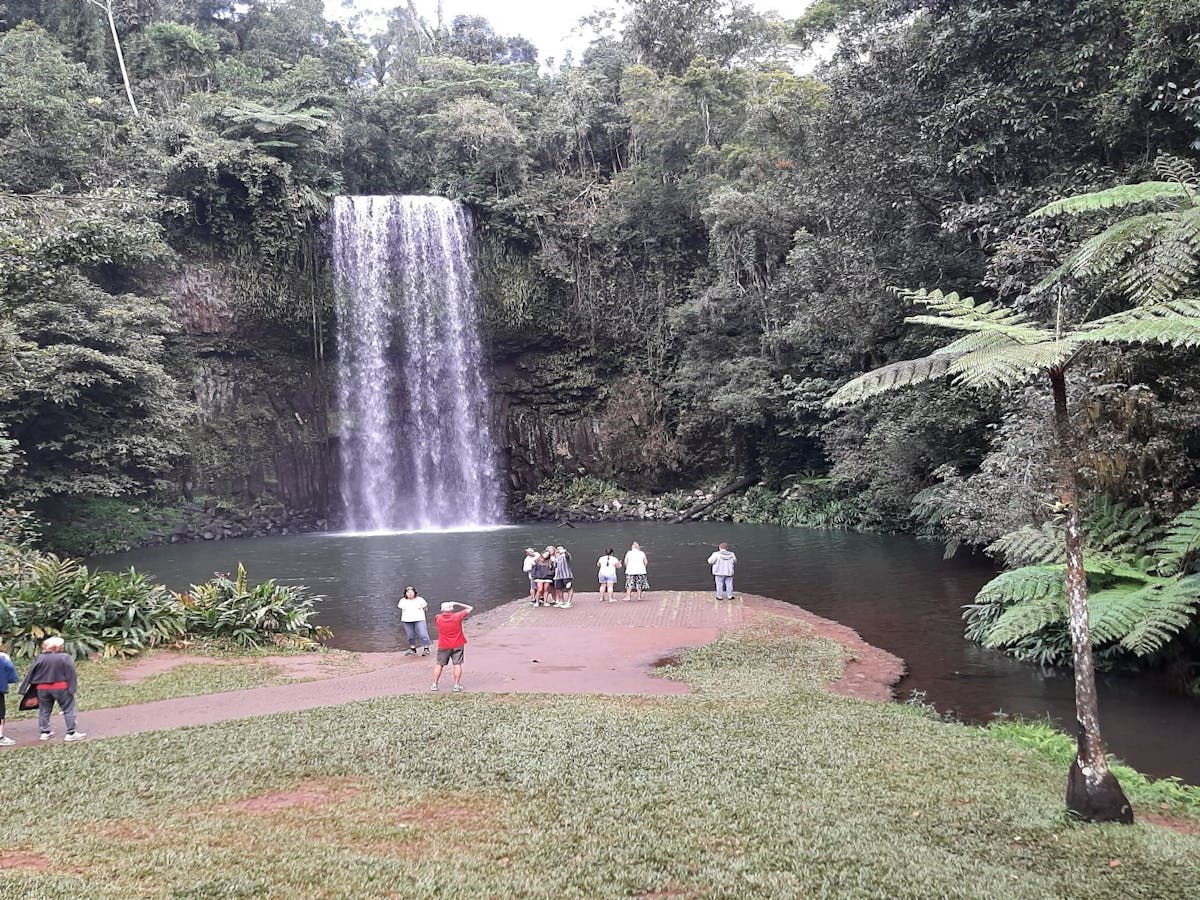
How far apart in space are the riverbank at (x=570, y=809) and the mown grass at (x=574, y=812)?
0.02 meters

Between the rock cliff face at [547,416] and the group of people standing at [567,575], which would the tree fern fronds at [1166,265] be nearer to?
the group of people standing at [567,575]

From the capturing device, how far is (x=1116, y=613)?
9172mm

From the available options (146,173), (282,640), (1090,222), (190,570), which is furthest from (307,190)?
(1090,222)

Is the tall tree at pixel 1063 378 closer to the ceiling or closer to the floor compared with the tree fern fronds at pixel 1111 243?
closer to the floor

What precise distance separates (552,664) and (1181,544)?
312 inches

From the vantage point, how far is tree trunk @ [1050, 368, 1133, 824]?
532 centimetres

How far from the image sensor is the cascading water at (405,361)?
113 ft

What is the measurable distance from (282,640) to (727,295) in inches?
940

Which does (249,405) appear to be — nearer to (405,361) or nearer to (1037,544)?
(405,361)

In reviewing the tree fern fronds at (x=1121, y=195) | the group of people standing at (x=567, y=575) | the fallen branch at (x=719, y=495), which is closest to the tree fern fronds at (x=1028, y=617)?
the tree fern fronds at (x=1121, y=195)

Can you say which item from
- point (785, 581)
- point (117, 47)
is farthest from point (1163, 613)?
point (117, 47)

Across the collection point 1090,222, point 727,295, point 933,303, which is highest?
point 727,295

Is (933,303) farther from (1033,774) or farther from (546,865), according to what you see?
(546,865)

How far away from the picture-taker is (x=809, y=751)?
7133 millimetres
